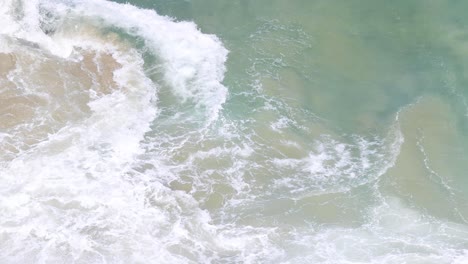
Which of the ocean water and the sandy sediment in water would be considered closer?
the ocean water

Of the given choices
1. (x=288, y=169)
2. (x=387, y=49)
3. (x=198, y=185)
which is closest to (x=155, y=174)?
(x=198, y=185)

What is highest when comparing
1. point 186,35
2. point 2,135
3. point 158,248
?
point 186,35

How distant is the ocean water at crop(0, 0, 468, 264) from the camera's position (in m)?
15.1

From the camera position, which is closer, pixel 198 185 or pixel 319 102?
pixel 198 185

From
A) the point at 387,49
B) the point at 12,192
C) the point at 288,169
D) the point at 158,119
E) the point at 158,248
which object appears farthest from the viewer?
the point at 387,49

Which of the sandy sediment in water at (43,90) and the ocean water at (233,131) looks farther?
the sandy sediment in water at (43,90)

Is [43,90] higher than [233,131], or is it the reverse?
[233,131]

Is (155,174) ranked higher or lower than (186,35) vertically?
lower

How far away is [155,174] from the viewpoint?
1652cm

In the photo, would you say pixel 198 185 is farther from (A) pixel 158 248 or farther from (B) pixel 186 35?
(B) pixel 186 35

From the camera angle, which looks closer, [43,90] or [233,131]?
[233,131]

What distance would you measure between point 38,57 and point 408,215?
1330 centimetres

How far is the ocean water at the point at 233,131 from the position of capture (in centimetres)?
1511

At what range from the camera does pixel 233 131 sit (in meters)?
18.0
